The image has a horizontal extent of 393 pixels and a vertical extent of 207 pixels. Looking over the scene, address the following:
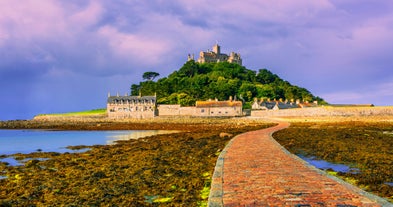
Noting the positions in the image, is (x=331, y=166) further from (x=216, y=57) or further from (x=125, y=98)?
(x=216, y=57)

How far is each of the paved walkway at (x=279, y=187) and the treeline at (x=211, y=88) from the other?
269ft

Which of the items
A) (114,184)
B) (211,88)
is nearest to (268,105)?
(211,88)

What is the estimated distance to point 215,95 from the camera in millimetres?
96562

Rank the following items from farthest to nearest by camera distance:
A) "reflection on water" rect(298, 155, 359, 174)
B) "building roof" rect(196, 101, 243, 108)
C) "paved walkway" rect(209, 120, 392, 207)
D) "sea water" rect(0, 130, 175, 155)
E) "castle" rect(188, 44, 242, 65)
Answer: "castle" rect(188, 44, 242, 65) → "building roof" rect(196, 101, 243, 108) → "sea water" rect(0, 130, 175, 155) → "reflection on water" rect(298, 155, 359, 174) → "paved walkway" rect(209, 120, 392, 207)

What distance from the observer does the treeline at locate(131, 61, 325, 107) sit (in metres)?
96.6

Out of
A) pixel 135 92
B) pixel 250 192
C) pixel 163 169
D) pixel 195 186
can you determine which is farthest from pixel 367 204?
pixel 135 92

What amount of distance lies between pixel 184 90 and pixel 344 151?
288 ft

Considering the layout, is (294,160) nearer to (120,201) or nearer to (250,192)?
(250,192)

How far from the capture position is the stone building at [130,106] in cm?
9038

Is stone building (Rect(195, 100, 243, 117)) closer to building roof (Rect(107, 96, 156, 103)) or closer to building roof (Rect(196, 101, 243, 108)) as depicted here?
building roof (Rect(196, 101, 243, 108))

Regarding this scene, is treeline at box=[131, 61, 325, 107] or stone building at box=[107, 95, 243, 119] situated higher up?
treeline at box=[131, 61, 325, 107]

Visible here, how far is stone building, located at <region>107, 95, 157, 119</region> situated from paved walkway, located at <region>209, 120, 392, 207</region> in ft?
266

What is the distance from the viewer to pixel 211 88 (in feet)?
330

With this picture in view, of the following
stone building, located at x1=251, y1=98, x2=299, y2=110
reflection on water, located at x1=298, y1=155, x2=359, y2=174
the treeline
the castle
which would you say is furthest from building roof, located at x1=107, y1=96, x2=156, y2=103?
reflection on water, located at x1=298, y1=155, x2=359, y2=174
